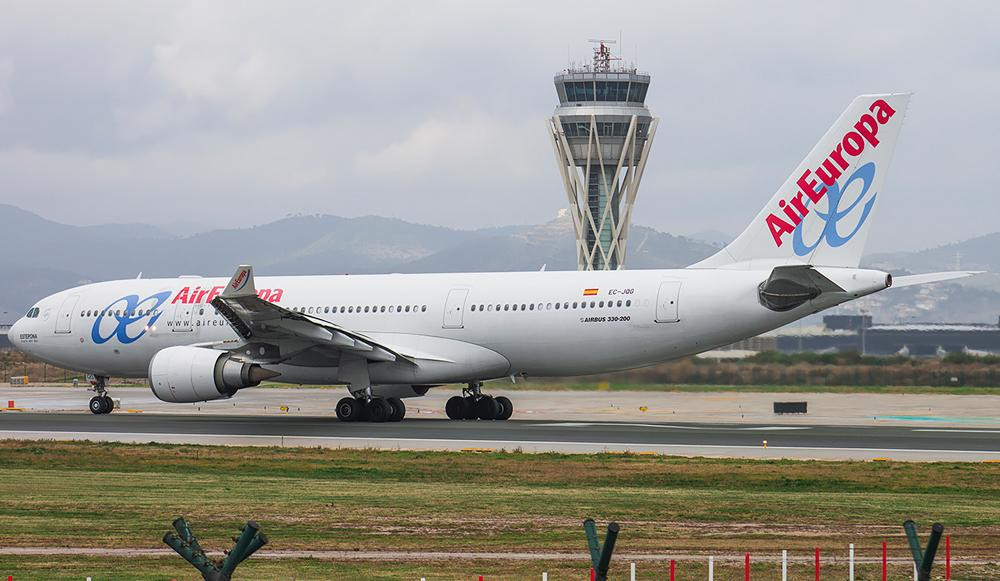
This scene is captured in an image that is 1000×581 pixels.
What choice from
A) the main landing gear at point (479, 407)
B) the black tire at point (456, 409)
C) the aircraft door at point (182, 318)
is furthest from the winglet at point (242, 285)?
the black tire at point (456, 409)

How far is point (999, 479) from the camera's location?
22672mm

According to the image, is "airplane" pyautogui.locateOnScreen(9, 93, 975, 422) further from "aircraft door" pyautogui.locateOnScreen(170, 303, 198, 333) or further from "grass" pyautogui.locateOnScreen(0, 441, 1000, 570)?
"grass" pyautogui.locateOnScreen(0, 441, 1000, 570)

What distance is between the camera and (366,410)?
36.8 meters

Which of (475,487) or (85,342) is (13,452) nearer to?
(475,487)

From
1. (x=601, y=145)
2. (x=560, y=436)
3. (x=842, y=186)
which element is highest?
(x=601, y=145)

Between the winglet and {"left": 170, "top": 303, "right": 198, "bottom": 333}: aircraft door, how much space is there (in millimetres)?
6899

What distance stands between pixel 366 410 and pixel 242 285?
17.0 ft

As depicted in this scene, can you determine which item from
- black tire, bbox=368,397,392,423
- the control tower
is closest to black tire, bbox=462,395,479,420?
black tire, bbox=368,397,392,423

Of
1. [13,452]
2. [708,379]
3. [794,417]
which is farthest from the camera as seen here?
[708,379]

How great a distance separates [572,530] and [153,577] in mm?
5373

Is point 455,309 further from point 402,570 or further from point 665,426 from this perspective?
point 402,570

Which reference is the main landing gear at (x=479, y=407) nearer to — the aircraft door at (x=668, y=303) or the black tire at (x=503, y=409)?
the black tire at (x=503, y=409)

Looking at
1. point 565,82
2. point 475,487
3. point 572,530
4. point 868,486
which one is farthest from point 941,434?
point 565,82

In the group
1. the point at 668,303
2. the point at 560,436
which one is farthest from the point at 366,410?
the point at 668,303
